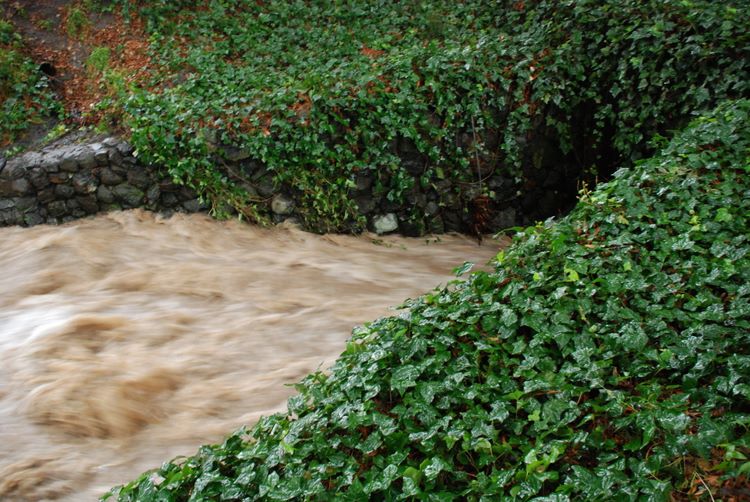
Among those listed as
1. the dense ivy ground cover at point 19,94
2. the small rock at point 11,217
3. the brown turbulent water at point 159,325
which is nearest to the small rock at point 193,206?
A: the brown turbulent water at point 159,325

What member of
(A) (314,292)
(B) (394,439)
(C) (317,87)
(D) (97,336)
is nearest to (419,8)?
(C) (317,87)

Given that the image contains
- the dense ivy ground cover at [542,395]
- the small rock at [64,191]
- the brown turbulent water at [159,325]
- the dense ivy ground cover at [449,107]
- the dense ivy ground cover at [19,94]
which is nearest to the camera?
the dense ivy ground cover at [542,395]

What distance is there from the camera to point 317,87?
24.5 ft

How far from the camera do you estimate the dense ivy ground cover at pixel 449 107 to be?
6.98m

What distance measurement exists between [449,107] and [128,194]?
3.83 metres

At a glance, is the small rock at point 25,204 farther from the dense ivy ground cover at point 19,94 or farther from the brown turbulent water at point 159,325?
the dense ivy ground cover at point 19,94

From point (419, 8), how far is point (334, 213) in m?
3.89

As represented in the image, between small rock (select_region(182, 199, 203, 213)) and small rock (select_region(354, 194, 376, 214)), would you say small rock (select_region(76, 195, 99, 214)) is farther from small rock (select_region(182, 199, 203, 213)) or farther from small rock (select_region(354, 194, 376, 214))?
small rock (select_region(354, 194, 376, 214))

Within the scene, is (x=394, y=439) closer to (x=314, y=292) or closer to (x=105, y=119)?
(x=314, y=292)

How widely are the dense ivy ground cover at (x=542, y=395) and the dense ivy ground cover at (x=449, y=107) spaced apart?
325 centimetres

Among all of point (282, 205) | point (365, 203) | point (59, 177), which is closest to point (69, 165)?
point (59, 177)

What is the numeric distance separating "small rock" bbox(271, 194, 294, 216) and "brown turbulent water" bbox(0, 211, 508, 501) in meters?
0.24

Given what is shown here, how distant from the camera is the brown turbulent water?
13.2 ft

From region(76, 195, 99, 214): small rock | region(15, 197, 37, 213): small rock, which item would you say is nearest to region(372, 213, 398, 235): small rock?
region(76, 195, 99, 214): small rock
